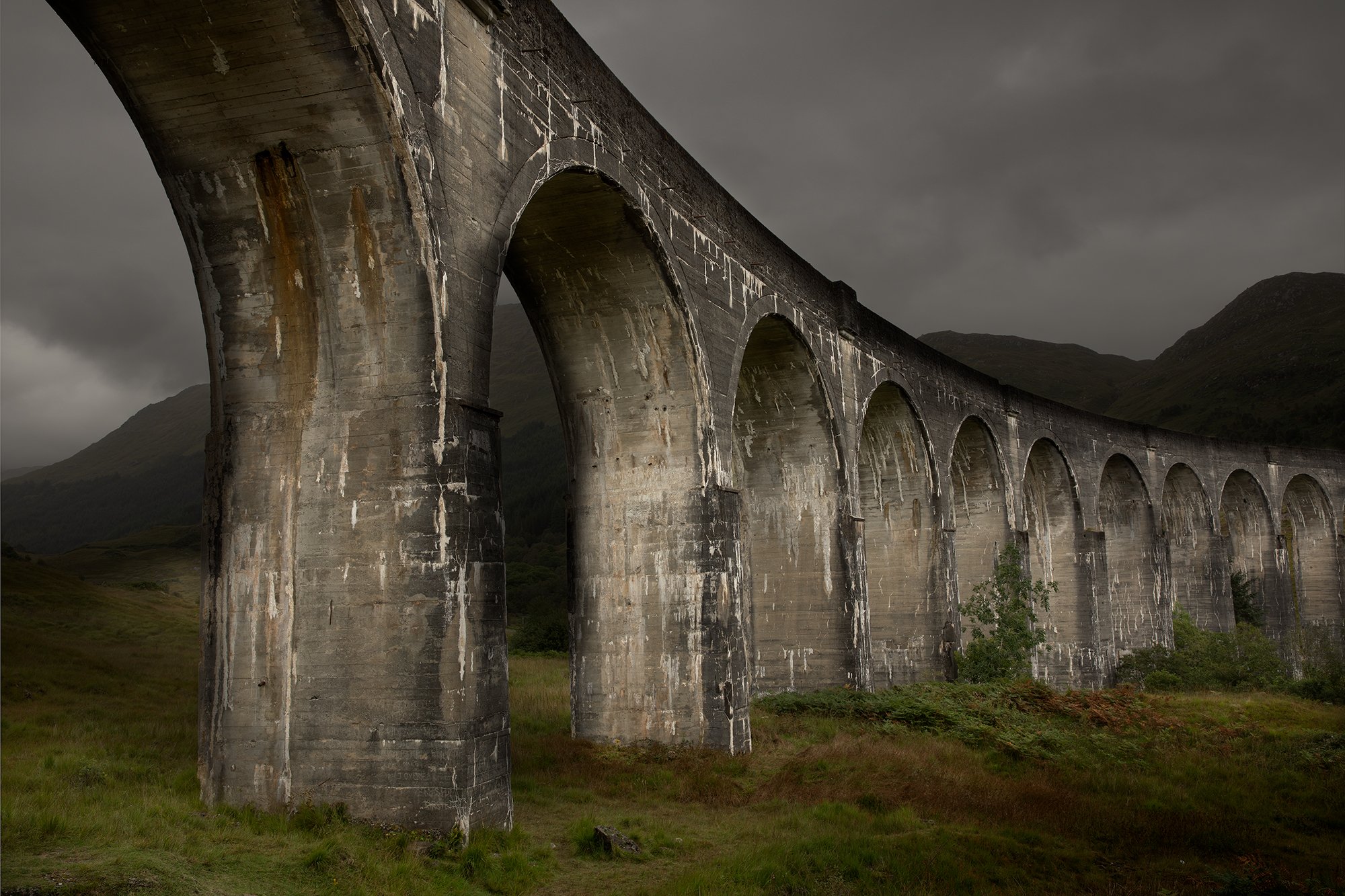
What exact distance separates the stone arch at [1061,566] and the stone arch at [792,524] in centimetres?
961

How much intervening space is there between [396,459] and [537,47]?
13.6ft

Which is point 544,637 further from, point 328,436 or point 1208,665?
point 328,436

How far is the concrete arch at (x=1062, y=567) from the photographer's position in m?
23.0

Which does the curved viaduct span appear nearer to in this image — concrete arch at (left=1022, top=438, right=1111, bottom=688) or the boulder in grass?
the boulder in grass

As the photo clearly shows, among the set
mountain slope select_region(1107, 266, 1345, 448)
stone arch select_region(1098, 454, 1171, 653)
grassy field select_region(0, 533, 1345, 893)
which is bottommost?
grassy field select_region(0, 533, 1345, 893)

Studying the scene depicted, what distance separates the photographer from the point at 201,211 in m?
6.81

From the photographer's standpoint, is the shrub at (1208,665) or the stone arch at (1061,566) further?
the shrub at (1208,665)

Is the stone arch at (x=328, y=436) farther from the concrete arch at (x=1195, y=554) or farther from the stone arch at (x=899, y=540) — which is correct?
the concrete arch at (x=1195, y=554)

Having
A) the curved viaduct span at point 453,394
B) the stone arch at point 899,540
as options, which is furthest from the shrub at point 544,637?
the curved viaduct span at point 453,394

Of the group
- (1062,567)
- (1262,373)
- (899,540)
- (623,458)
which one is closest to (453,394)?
(623,458)

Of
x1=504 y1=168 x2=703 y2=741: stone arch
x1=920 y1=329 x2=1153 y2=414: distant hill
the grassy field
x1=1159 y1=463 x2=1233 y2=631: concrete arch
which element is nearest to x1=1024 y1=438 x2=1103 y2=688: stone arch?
x1=1159 y1=463 x2=1233 y2=631: concrete arch

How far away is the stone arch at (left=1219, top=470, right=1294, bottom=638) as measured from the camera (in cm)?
3234

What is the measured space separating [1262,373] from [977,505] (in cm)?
6459

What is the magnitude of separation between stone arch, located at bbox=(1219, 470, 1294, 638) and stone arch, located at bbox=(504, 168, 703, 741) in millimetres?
27971
